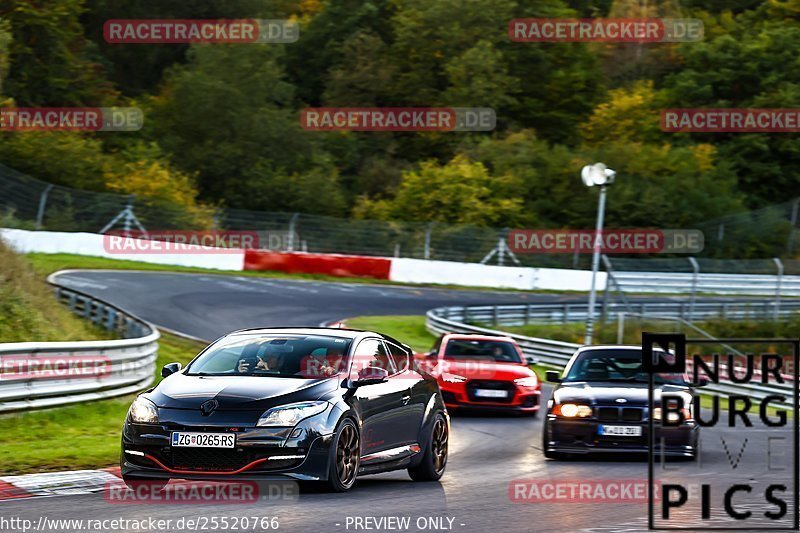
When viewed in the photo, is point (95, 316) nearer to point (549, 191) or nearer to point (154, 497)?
point (154, 497)

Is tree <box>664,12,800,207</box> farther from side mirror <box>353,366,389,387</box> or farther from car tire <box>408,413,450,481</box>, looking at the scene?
side mirror <box>353,366,389,387</box>

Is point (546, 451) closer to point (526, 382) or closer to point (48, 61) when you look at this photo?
point (526, 382)

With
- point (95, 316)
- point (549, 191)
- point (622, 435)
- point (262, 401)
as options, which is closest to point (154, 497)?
point (262, 401)

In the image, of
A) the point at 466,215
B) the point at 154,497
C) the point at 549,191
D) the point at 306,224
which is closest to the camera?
the point at 154,497

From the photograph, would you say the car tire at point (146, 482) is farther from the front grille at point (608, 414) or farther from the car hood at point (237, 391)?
the front grille at point (608, 414)

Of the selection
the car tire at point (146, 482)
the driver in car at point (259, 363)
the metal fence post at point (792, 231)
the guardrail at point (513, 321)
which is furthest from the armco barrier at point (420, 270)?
the car tire at point (146, 482)

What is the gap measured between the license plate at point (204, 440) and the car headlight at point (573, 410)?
557cm

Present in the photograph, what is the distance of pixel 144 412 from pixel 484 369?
1049cm

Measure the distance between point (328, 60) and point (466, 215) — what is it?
26.2m

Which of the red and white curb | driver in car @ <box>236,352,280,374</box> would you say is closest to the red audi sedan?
the red and white curb

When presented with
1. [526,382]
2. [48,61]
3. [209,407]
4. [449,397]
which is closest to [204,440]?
[209,407]

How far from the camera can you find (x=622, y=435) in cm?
1470

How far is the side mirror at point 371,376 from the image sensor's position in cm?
1141

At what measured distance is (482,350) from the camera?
2141 cm
